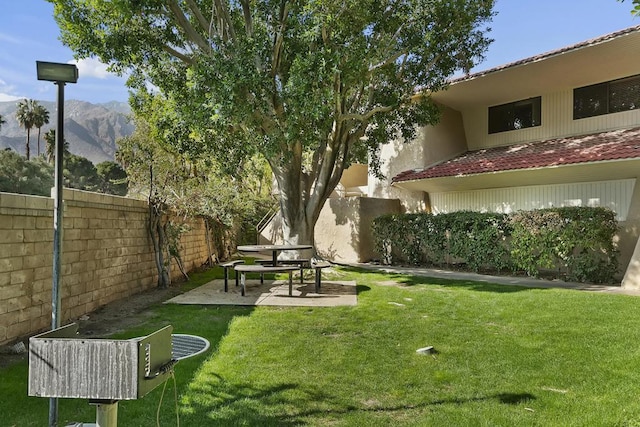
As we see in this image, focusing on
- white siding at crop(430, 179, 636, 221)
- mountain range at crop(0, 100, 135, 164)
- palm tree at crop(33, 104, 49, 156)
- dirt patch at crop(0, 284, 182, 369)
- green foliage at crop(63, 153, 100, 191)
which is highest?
mountain range at crop(0, 100, 135, 164)

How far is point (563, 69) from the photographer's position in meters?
13.0

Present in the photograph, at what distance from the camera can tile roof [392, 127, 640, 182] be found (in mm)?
11227

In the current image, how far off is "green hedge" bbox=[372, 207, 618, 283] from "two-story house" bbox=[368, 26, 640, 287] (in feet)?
2.95

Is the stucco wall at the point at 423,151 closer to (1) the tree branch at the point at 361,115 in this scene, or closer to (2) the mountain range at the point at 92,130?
(1) the tree branch at the point at 361,115

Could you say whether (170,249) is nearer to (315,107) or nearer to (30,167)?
(315,107)

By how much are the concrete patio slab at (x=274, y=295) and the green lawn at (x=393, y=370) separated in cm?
62

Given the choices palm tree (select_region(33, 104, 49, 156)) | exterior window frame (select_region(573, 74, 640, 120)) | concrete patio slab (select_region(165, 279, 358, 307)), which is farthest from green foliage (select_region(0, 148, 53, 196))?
exterior window frame (select_region(573, 74, 640, 120))

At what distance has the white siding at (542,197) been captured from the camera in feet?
38.9

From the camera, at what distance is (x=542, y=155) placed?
12.9 m

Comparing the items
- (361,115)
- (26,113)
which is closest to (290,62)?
(361,115)

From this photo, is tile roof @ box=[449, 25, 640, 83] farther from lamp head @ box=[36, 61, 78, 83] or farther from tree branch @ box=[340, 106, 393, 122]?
lamp head @ box=[36, 61, 78, 83]

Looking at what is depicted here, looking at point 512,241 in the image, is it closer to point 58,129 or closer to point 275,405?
point 275,405

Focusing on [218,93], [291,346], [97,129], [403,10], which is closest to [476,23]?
[403,10]

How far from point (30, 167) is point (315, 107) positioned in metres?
33.9
